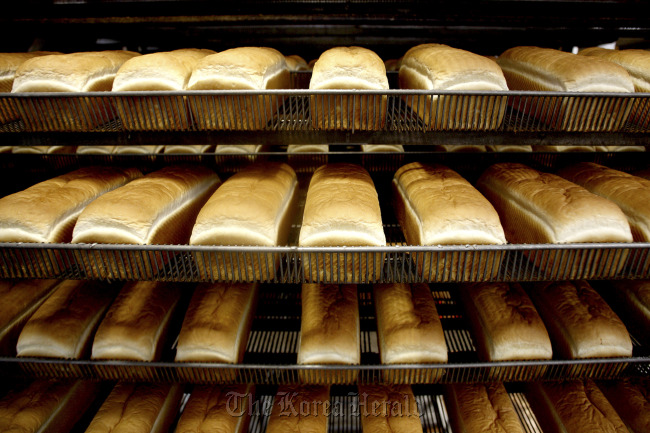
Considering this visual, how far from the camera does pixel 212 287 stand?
1.62 metres

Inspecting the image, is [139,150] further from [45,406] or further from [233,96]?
[45,406]

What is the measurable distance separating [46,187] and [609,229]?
2.11m

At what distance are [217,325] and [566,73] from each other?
164cm

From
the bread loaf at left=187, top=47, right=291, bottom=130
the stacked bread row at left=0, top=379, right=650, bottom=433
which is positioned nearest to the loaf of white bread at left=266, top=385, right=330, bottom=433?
the stacked bread row at left=0, top=379, right=650, bottom=433

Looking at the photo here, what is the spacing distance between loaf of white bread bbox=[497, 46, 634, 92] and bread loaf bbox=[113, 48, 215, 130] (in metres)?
1.38

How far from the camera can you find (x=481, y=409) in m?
1.49

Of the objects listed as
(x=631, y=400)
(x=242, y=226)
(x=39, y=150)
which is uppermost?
(x=39, y=150)

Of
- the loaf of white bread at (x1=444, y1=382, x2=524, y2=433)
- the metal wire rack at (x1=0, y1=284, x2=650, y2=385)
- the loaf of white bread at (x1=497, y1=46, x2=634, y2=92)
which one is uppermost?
the loaf of white bread at (x1=497, y1=46, x2=634, y2=92)

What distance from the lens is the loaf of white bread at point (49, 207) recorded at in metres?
1.28

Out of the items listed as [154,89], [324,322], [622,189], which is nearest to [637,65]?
[622,189]

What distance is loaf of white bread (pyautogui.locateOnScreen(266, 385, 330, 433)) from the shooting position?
1.44 metres

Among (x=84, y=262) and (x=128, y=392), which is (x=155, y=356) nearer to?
(x=128, y=392)

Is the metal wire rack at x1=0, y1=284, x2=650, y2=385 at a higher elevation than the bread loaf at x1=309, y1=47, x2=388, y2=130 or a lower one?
lower

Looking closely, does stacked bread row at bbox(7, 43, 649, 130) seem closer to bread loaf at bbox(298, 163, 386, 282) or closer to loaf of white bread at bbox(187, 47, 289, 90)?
loaf of white bread at bbox(187, 47, 289, 90)
